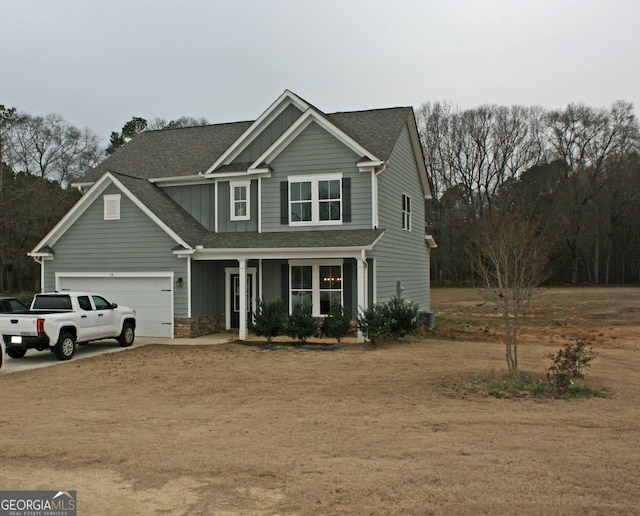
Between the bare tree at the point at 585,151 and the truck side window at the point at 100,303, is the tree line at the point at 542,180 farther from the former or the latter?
the truck side window at the point at 100,303

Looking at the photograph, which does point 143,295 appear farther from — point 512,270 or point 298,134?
point 512,270

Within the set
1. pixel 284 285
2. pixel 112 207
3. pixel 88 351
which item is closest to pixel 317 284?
pixel 284 285

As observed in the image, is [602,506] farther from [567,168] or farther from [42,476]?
[567,168]

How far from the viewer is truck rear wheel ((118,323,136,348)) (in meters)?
17.3

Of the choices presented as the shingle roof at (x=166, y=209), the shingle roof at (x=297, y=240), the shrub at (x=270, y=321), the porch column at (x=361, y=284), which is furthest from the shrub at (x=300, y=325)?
the shingle roof at (x=166, y=209)

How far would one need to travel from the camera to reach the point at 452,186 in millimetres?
61500

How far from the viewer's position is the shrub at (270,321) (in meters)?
17.2

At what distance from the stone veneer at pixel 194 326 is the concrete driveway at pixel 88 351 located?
0.30 m

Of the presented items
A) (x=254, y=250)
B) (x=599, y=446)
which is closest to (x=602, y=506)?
(x=599, y=446)

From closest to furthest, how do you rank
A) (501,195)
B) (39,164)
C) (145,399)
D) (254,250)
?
(145,399)
(254,250)
(39,164)
(501,195)

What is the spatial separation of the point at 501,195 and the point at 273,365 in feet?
167

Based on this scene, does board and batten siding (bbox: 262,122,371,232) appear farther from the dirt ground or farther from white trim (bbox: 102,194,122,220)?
the dirt ground

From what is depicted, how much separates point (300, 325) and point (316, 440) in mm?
10052

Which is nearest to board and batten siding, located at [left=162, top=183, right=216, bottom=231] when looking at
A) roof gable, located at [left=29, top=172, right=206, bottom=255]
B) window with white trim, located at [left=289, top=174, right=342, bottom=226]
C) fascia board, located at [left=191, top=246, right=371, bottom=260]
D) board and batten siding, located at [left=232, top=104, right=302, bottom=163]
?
roof gable, located at [left=29, top=172, right=206, bottom=255]
